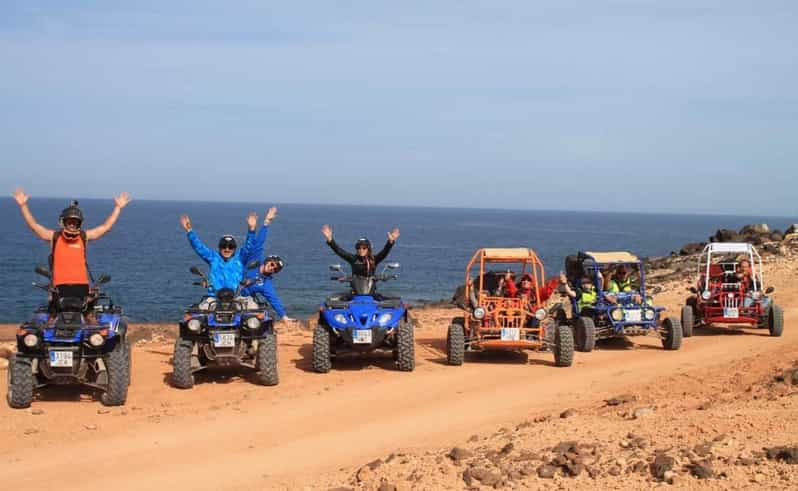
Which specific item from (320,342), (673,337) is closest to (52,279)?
(320,342)

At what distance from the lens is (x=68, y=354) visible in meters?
10.4

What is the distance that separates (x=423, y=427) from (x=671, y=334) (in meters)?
7.12

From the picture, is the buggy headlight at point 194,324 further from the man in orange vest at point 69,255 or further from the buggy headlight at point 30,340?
the buggy headlight at point 30,340

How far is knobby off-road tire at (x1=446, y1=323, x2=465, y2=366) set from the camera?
13.7 metres

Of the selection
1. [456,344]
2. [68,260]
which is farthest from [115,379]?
[456,344]

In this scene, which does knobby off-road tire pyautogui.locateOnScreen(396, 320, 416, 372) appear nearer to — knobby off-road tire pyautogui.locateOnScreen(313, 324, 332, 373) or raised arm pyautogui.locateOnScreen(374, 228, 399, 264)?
knobby off-road tire pyautogui.locateOnScreen(313, 324, 332, 373)

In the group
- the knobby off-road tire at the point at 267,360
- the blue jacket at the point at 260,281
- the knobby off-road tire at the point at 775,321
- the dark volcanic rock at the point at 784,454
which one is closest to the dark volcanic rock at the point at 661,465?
the dark volcanic rock at the point at 784,454

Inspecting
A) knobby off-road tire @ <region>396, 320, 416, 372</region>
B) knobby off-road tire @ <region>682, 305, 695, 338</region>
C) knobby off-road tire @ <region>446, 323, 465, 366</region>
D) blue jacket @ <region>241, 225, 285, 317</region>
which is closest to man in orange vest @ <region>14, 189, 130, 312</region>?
blue jacket @ <region>241, 225, 285, 317</region>

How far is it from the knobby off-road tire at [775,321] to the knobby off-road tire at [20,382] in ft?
43.3

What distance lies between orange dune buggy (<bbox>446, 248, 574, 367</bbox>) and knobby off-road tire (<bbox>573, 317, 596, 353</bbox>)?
1.07 metres

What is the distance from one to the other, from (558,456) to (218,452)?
357 centimetres

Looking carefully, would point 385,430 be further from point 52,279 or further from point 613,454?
point 52,279

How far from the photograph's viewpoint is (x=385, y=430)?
9766 mm

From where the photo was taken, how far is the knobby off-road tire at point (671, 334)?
15289 mm
